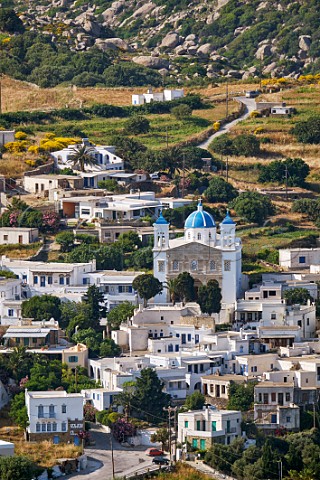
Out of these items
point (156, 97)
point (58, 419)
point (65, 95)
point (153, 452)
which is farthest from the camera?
point (65, 95)

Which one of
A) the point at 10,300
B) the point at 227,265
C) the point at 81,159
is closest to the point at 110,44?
the point at 81,159

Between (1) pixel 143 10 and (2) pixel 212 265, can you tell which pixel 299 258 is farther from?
(1) pixel 143 10

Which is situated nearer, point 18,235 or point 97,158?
point 18,235

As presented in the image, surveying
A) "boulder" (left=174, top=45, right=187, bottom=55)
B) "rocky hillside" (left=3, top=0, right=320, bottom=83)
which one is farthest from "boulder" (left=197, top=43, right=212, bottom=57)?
"boulder" (left=174, top=45, right=187, bottom=55)

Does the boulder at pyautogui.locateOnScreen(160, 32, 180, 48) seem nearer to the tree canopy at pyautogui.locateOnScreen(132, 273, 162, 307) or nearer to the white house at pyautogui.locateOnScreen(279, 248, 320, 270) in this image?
the white house at pyautogui.locateOnScreen(279, 248, 320, 270)

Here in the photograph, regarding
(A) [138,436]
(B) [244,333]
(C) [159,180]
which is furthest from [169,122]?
(A) [138,436]

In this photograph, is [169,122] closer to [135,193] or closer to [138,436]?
[135,193]
